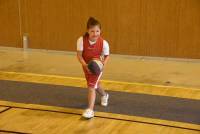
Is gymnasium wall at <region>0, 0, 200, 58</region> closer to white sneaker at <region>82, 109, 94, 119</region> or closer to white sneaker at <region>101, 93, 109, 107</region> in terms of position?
white sneaker at <region>101, 93, 109, 107</region>

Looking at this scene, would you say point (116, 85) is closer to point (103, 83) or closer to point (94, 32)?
point (103, 83)

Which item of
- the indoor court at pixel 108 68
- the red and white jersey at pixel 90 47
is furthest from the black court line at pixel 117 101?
the red and white jersey at pixel 90 47

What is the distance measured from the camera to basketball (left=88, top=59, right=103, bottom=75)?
11.1ft

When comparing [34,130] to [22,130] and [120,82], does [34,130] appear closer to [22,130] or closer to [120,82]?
[22,130]

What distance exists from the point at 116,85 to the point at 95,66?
1083mm

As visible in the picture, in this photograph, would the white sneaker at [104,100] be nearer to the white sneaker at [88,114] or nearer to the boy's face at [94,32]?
the white sneaker at [88,114]

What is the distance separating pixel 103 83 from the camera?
4512mm

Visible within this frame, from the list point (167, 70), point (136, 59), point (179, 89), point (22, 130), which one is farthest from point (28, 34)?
point (22, 130)

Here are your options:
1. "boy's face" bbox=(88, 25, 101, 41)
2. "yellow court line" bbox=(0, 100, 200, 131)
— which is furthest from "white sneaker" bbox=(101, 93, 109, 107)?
"boy's face" bbox=(88, 25, 101, 41)

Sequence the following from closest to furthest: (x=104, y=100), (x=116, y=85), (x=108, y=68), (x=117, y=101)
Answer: (x=104, y=100)
(x=117, y=101)
(x=116, y=85)
(x=108, y=68)

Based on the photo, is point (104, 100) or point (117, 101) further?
point (117, 101)

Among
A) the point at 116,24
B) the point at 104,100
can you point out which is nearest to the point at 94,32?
the point at 104,100

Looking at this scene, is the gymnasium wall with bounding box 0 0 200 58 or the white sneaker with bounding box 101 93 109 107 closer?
the white sneaker with bounding box 101 93 109 107

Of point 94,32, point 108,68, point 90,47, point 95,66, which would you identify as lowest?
point 108,68
